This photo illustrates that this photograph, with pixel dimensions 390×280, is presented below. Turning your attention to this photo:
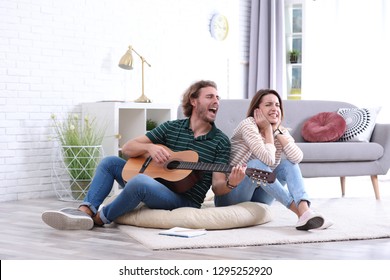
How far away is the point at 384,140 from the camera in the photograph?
19.2 ft

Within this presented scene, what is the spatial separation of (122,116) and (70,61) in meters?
0.63

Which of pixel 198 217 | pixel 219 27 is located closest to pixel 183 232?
pixel 198 217

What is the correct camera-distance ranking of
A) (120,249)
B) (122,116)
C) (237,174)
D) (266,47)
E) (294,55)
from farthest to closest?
1. (294,55)
2. (266,47)
3. (122,116)
4. (237,174)
5. (120,249)

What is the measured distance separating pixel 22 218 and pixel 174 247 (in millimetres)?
1540

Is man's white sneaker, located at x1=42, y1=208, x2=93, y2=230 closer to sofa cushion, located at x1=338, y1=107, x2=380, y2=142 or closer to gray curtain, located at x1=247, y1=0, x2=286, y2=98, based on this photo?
sofa cushion, located at x1=338, y1=107, x2=380, y2=142

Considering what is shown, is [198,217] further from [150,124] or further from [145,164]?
[150,124]

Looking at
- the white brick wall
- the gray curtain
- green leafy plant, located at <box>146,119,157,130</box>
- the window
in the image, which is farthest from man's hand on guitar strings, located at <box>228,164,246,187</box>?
the window

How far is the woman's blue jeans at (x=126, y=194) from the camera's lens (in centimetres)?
388

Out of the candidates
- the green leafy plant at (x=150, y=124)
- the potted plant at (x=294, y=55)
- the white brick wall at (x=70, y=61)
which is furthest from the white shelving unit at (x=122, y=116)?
the potted plant at (x=294, y=55)

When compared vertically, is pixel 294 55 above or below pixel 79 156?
above

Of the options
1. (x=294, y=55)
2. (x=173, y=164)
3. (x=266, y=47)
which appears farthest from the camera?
(x=294, y=55)

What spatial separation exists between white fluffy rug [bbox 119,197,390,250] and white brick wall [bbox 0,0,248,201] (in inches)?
77.5

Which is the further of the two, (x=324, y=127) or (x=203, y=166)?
(x=324, y=127)

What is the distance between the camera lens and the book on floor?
3.73 meters
